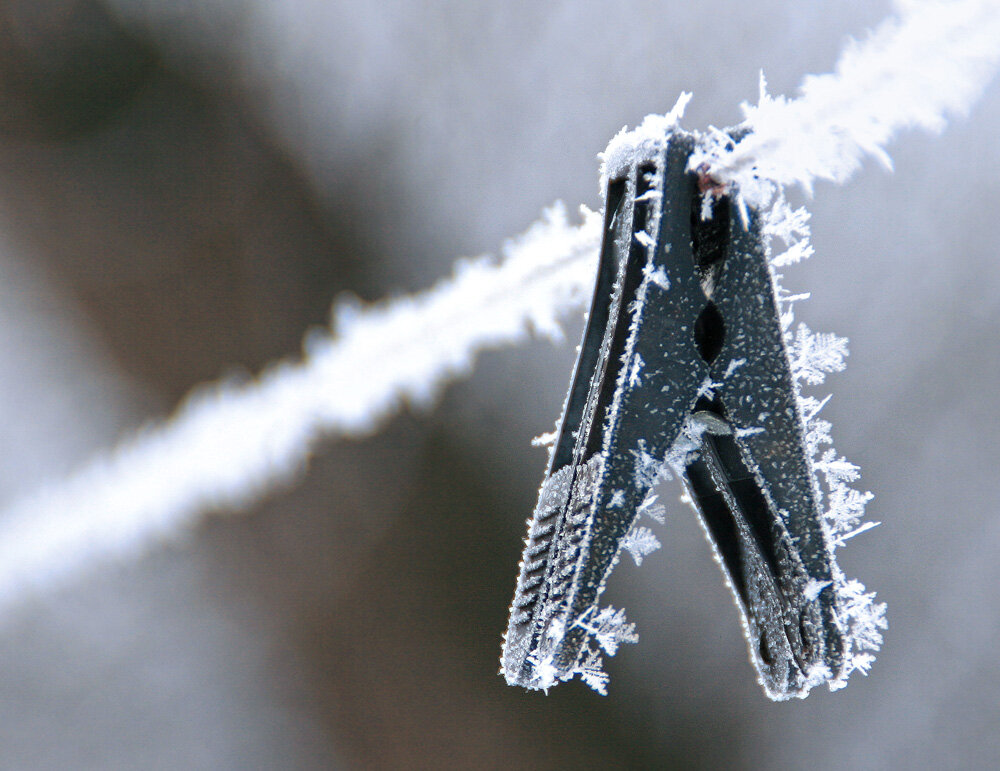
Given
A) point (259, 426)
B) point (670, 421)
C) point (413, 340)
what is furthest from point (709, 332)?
point (259, 426)

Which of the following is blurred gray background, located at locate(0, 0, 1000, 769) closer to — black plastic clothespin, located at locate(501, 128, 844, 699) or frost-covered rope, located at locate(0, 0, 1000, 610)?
frost-covered rope, located at locate(0, 0, 1000, 610)

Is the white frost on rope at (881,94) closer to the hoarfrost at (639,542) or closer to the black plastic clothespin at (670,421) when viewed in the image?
the black plastic clothespin at (670,421)

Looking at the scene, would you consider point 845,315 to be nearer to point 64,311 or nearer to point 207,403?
point 207,403

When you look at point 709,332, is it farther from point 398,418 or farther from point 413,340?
point 398,418

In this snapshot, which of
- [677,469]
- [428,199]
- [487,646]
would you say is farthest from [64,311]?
[677,469]

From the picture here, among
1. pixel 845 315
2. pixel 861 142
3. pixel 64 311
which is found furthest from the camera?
pixel 64 311

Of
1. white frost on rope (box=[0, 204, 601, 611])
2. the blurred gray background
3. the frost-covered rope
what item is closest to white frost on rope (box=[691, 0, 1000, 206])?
the frost-covered rope

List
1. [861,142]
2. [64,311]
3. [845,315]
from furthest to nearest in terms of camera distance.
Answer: [64,311] < [845,315] < [861,142]
